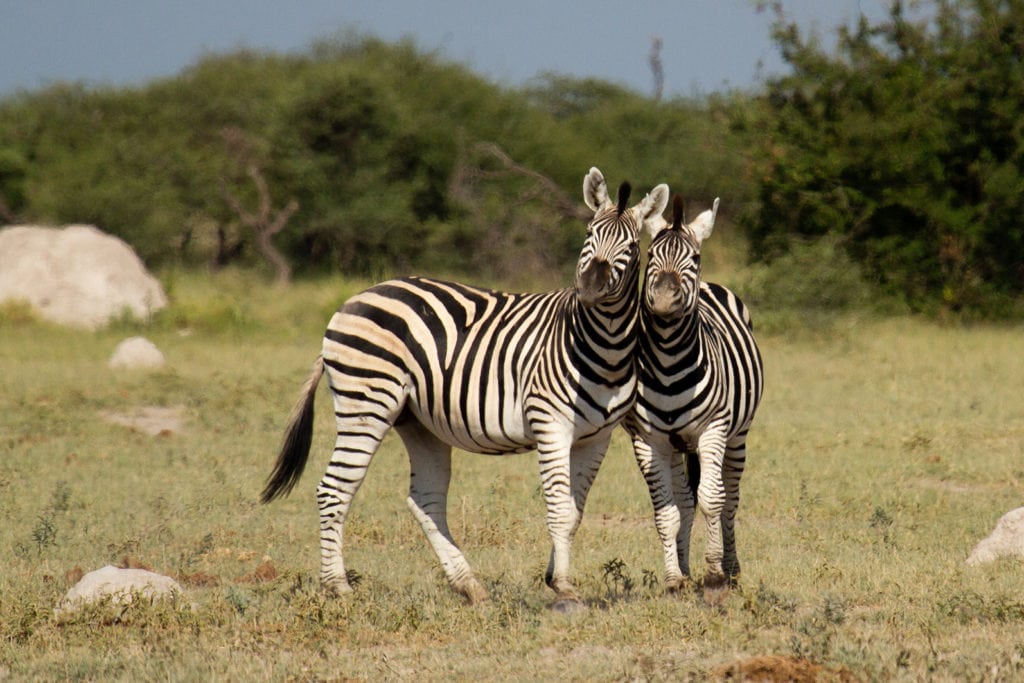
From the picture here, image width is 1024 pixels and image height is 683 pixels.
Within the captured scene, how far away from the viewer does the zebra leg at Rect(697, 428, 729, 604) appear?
17.4ft

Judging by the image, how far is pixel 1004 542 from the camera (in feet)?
20.4

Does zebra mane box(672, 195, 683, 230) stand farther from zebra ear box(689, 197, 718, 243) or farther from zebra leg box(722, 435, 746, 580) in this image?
zebra leg box(722, 435, 746, 580)

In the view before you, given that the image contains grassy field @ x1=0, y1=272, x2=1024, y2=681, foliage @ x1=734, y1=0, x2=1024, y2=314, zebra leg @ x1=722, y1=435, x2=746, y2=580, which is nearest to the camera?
grassy field @ x1=0, y1=272, x2=1024, y2=681

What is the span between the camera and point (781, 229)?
18.7 meters

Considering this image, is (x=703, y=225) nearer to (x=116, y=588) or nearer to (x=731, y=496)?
(x=731, y=496)

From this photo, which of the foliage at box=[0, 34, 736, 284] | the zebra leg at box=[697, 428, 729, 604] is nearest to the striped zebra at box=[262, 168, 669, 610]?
the zebra leg at box=[697, 428, 729, 604]

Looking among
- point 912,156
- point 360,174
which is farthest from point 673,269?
point 360,174

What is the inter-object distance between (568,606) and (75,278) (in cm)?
1390

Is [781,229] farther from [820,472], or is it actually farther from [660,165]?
[820,472]

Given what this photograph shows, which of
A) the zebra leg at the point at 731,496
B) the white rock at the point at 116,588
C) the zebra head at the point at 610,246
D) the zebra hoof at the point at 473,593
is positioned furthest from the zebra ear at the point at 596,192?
the white rock at the point at 116,588

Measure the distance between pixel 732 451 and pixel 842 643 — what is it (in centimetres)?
154

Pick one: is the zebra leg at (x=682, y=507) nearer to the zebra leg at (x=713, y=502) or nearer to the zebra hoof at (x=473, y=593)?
the zebra leg at (x=713, y=502)

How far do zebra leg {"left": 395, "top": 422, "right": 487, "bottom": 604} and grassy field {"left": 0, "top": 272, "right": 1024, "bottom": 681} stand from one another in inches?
6.8

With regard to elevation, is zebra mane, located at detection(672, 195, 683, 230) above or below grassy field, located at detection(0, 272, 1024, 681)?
above
